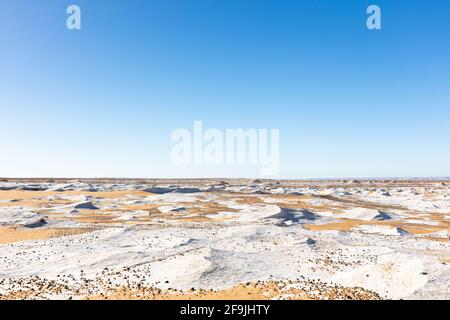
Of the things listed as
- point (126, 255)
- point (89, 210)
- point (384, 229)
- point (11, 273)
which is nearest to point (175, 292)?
point (126, 255)

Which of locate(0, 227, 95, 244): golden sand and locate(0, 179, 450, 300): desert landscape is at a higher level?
locate(0, 179, 450, 300): desert landscape

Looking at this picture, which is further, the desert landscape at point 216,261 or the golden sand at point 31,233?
the golden sand at point 31,233

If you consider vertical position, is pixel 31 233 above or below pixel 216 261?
below

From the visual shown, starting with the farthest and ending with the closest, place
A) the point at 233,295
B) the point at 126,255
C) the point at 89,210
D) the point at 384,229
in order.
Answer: the point at 89,210 < the point at 384,229 < the point at 126,255 < the point at 233,295

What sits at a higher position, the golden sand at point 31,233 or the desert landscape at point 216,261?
the desert landscape at point 216,261

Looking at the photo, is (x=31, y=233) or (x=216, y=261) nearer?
(x=216, y=261)

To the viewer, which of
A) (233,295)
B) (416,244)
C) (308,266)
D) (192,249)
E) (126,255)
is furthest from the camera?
(416,244)

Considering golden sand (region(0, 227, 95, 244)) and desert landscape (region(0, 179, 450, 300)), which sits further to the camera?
golden sand (region(0, 227, 95, 244))
